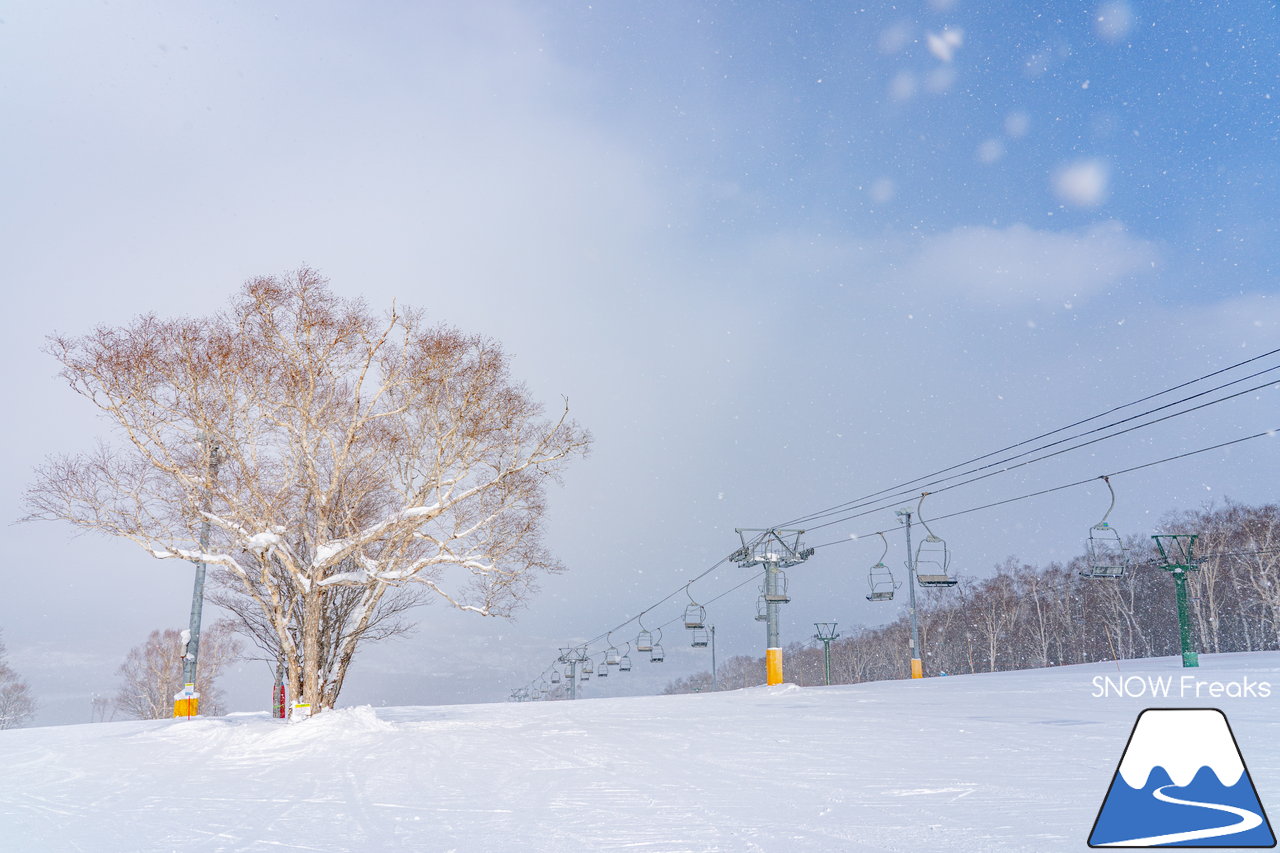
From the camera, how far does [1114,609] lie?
52.0 m

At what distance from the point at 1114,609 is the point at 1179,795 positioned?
55.6 m

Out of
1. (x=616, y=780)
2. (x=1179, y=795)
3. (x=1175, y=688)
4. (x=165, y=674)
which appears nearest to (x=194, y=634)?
(x=616, y=780)

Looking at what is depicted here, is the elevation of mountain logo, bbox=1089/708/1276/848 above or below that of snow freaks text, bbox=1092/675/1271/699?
above

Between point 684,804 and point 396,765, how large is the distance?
4.93 meters

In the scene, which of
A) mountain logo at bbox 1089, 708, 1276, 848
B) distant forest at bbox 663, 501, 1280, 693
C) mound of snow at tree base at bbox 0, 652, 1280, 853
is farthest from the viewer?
distant forest at bbox 663, 501, 1280, 693

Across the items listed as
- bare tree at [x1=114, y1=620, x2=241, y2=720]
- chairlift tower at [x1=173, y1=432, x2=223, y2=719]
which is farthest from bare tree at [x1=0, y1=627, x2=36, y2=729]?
chairlift tower at [x1=173, y1=432, x2=223, y2=719]

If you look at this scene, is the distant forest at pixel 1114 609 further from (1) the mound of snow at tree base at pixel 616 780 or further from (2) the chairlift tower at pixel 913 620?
(1) the mound of snow at tree base at pixel 616 780

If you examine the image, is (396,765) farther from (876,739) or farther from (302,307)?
(302,307)

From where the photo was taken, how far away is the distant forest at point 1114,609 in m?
47.0

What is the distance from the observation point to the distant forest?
47.0 meters

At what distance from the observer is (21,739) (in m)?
15.5

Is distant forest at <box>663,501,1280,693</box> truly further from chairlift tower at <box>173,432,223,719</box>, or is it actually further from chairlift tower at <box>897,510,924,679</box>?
chairlift tower at <box>173,432,223,719</box>

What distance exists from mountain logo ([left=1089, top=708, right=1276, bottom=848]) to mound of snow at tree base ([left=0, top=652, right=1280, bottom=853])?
1.01 ft

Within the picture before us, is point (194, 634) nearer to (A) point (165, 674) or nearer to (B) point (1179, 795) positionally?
(B) point (1179, 795)
